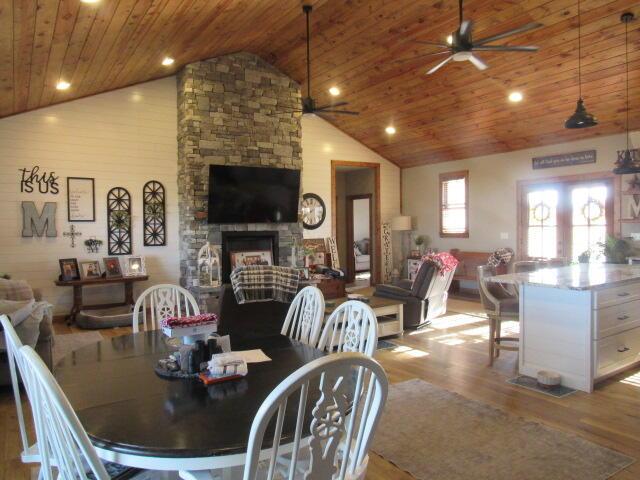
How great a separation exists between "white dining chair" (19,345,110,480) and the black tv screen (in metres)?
6.05

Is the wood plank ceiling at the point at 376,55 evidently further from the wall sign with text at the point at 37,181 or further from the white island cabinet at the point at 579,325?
the white island cabinet at the point at 579,325

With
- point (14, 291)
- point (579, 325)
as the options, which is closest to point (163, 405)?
point (579, 325)

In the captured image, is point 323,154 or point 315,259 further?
point 323,154

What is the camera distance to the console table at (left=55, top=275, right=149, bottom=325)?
261 inches

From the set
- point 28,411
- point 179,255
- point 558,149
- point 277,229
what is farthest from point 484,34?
point 28,411

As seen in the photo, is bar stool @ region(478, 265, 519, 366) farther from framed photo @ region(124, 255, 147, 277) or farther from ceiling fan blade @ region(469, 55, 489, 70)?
framed photo @ region(124, 255, 147, 277)

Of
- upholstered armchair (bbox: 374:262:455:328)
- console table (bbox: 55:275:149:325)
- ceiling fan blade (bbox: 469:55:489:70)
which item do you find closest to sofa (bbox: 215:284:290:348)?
upholstered armchair (bbox: 374:262:455:328)

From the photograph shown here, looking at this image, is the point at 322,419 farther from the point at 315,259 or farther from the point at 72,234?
the point at 315,259

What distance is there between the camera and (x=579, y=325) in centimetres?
378

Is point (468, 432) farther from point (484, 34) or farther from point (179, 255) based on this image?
point (179, 255)

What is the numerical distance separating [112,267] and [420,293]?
449 centimetres

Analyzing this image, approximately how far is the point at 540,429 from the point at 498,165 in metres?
6.29

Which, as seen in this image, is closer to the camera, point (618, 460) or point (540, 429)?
point (618, 460)

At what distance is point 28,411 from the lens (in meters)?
3.58
